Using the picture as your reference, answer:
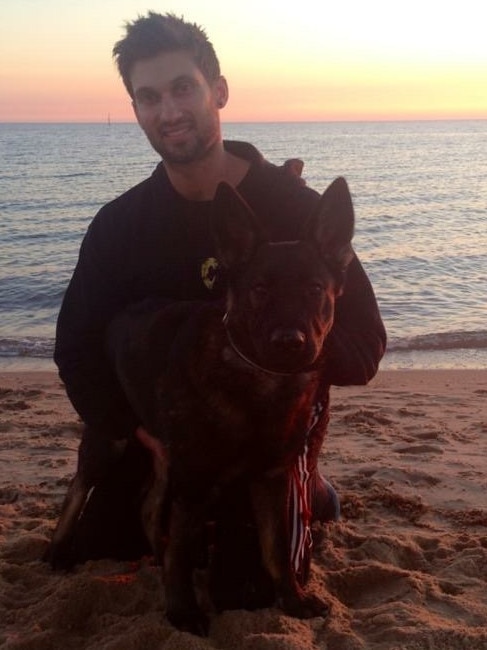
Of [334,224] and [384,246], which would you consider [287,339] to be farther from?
[384,246]

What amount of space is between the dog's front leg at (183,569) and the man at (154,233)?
0.59 m

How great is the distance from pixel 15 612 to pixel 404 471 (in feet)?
8.87

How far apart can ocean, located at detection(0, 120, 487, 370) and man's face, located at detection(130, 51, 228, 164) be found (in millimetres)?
5967

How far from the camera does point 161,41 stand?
381cm

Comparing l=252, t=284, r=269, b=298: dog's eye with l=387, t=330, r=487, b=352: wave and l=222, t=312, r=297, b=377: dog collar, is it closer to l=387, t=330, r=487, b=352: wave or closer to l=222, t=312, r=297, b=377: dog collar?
l=222, t=312, r=297, b=377: dog collar

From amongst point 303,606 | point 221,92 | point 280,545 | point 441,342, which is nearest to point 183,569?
point 280,545

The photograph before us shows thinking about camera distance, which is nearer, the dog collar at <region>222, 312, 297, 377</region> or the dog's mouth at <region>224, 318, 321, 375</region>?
the dog's mouth at <region>224, 318, 321, 375</region>

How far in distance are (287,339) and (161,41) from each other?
186cm

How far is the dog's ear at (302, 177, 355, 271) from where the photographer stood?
2.96 meters

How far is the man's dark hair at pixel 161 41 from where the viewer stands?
150 inches

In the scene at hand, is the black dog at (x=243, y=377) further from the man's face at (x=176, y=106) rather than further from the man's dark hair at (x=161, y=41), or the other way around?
the man's dark hair at (x=161, y=41)

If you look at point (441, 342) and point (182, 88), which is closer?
point (182, 88)

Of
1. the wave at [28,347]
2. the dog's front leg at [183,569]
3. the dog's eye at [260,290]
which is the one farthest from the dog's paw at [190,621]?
the wave at [28,347]

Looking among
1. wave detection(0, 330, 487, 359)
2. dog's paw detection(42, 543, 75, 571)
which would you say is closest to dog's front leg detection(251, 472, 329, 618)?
dog's paw detection(42, 543, 75, 571)
